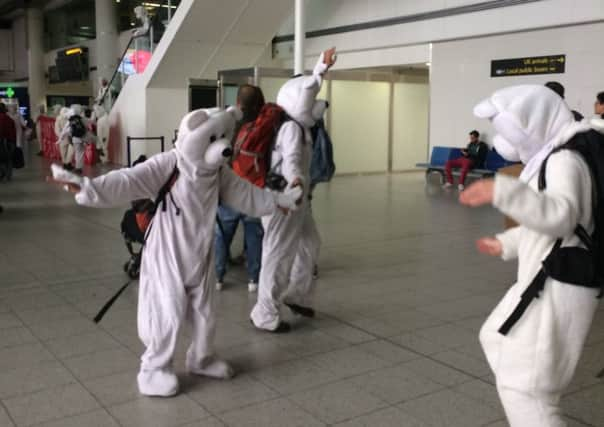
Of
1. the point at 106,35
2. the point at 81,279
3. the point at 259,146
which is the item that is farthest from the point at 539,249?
the point at 106,35

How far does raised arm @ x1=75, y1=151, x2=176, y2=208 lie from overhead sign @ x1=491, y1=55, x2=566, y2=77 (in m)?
10.7

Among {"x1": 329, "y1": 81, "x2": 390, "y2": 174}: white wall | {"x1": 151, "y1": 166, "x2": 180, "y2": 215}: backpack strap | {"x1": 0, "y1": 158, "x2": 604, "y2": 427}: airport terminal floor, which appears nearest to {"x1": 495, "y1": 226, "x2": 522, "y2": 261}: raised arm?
{"x1": 0, "y1": 158, "x2": 604, "y2": 427}: airport terminal floor

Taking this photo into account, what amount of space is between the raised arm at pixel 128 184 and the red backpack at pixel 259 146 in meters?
0.95

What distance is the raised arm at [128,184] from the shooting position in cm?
338

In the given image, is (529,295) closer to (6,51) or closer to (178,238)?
(178,238)

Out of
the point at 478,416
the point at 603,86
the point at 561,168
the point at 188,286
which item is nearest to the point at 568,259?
the point at 561,168

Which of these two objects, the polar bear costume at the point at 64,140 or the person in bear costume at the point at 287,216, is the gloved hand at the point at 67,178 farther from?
the polar bear costume at the point at 64,140

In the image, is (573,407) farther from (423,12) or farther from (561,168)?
(423,12)

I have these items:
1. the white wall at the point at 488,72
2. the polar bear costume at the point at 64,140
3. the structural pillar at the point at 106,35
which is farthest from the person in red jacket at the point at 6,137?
the structural pillar at the point at 106,35

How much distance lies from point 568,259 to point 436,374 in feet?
5.98

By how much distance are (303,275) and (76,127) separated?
40.5 ft

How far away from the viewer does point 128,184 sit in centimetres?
354

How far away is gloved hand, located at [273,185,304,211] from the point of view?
3934 mm

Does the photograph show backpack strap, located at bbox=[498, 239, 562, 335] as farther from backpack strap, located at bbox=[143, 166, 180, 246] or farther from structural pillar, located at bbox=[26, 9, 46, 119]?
structural pillar, located at bbox=[26, 9, 46, 119]
